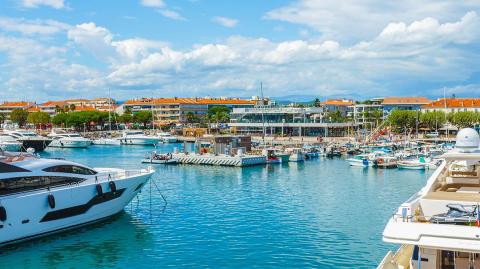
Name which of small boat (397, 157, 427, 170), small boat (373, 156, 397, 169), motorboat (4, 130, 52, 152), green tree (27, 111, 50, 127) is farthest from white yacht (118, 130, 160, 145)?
small boat (397, 157, 427, 170)

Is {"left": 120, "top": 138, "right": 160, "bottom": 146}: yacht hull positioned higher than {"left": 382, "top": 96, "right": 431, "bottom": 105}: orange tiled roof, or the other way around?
{"left": 382, "top": 96, "right": 431, "bottom": 105}: orange tiled roof

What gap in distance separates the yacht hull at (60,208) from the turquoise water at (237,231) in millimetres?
596

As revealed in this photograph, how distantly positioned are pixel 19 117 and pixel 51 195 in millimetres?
163150

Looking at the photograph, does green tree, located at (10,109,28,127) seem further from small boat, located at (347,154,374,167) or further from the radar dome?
the radar dome

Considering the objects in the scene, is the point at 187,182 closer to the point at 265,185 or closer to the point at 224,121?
the point at 265,185

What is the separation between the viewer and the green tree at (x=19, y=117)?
178125mm

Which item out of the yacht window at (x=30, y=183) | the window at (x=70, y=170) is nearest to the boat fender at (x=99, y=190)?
the yacht window at (x=30, y=183)

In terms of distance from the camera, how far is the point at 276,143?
110 metres

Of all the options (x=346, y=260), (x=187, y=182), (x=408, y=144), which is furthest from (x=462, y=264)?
(x=408, y=144)

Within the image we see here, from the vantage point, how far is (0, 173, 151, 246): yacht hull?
2780 centimetres

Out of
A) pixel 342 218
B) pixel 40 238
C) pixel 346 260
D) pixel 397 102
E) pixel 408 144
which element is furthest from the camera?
pixel 397 102

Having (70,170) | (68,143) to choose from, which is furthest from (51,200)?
(68,143)

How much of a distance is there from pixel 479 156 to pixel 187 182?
42761 mm

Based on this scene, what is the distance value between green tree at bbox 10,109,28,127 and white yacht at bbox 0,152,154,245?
514 ft
